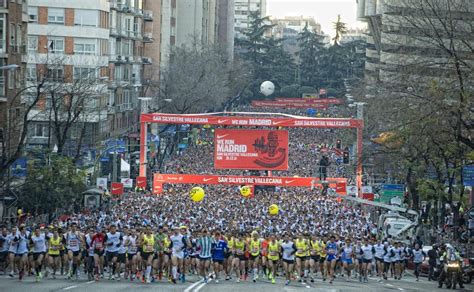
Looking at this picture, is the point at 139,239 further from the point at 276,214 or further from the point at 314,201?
the point at 314,201

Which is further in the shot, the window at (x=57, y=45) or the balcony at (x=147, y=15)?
the balcony at (x=147, y=15)

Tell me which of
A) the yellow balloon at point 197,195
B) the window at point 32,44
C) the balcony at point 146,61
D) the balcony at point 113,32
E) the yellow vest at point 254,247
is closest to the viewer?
the yellow vest at point 254,247

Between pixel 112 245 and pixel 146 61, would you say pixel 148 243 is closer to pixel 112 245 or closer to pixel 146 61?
pixel 112 245

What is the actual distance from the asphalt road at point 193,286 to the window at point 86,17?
170 feet

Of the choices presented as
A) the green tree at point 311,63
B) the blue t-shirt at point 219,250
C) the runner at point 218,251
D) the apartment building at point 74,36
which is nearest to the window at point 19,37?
the apartment building at point 74,36

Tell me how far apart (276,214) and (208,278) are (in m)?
24.2

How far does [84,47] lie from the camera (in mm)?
84375

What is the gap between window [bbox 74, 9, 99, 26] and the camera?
83750 millimetres

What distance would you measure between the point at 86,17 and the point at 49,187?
3514 cm

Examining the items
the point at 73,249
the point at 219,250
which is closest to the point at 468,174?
the point at 219,250

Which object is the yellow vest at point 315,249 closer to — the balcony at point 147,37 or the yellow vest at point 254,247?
the yellow vest at point 254,247

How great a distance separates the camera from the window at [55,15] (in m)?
82.6

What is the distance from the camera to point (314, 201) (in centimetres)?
6278

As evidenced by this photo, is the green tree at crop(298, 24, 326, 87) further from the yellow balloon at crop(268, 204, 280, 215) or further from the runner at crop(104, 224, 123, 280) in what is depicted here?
the runner at crop(104, 224, 123, 280)
